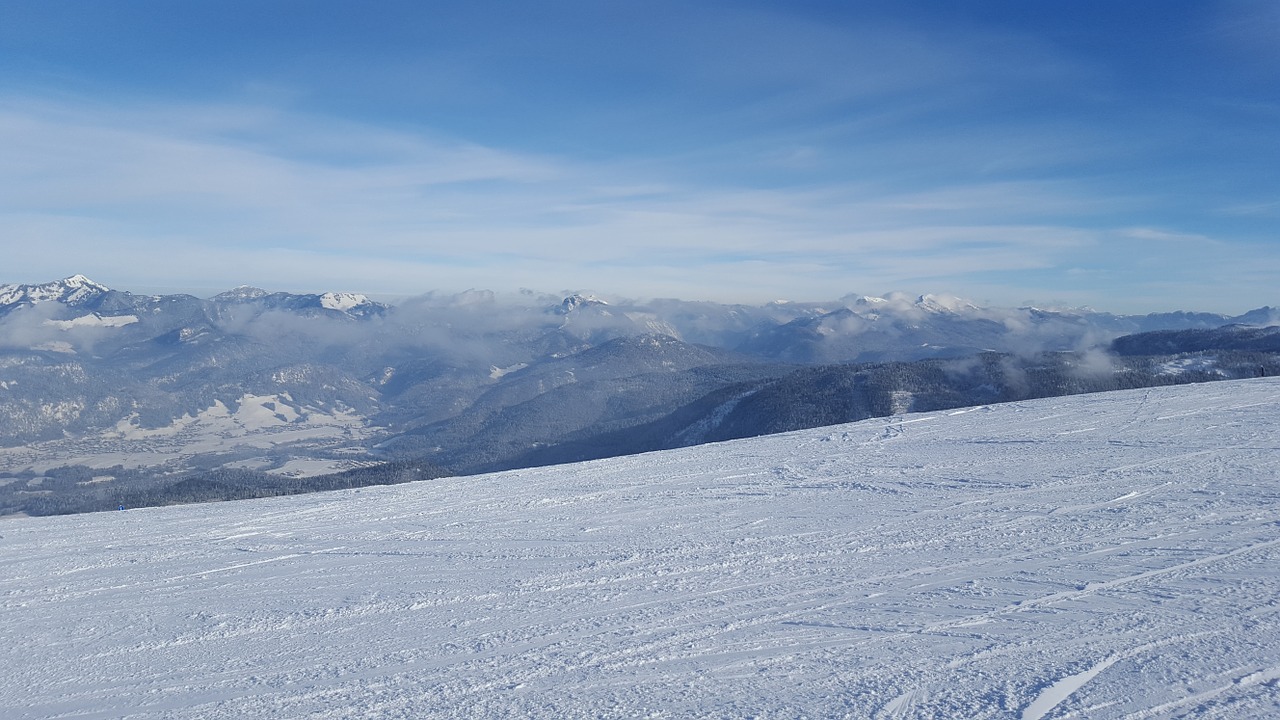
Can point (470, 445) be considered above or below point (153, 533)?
below

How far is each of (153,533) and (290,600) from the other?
9719 mm

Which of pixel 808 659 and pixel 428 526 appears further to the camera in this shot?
pixel 428 526

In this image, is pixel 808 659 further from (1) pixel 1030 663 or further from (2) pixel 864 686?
(1) pixel 1030 663

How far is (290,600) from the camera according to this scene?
11.6 meters

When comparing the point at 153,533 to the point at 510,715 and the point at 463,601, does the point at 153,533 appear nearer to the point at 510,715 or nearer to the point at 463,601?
the point at 463,601

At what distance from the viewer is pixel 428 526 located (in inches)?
683

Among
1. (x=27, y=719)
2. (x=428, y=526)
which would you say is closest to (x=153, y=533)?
(x=428, y=526)

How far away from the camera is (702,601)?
33.6ft

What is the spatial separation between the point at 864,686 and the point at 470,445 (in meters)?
178

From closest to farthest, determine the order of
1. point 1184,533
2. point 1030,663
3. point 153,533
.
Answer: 1. point 1030,663
2. point 1184,533
3. point 153,533

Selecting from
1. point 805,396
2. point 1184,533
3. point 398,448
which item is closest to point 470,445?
point 398,448

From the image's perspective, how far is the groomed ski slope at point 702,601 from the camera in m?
7.41

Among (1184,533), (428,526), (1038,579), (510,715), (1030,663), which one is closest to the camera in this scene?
(510,715)

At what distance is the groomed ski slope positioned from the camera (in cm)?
741
